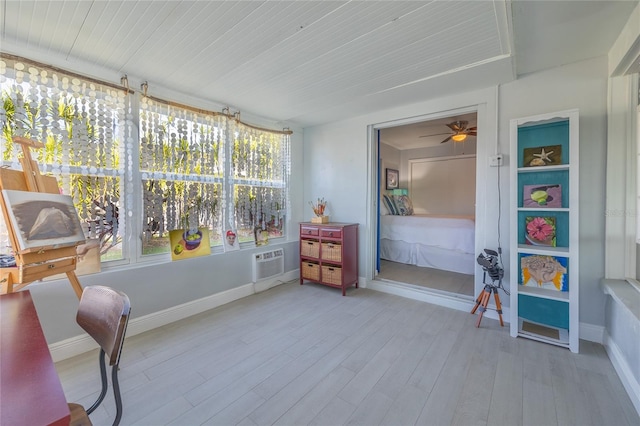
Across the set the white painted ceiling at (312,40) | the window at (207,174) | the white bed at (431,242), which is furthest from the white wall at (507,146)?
the white bed at (431,242)

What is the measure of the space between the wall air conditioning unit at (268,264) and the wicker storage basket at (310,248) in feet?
1.02

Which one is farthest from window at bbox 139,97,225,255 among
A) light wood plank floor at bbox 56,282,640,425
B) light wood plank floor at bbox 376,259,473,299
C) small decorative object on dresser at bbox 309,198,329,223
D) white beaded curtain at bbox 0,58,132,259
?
light wood plank floor at bbox 376,259,473,299

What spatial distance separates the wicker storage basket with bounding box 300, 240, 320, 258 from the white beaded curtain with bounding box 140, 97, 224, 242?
1181 millimetres

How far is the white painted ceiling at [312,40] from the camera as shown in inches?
60.8

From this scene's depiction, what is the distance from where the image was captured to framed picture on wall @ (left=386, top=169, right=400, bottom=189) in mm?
6155

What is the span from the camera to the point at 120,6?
1.52 metres

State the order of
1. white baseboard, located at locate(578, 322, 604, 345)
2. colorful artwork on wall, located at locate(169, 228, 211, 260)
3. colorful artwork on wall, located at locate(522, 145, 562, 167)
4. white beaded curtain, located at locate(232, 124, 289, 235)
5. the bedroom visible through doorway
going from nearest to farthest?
1. white baseboard, located at locate(578, 322, 604, 345)
2. colorful artwork on wall, located at locate(522, 145, 562, 167)
3. colorful artwork on wall, located at locate(169, 228, 211, 260)
4. white beaded curtain, located at locate(232, 124, 289, 235)
5. the bedroom visible through doorway

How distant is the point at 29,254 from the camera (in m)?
1.55

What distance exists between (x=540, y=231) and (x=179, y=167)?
11.4 feet

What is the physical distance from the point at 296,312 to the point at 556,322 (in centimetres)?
236

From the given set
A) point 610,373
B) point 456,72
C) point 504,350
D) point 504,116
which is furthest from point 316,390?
point 504,116

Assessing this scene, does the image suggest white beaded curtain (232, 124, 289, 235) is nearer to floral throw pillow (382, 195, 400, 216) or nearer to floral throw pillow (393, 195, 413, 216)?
floral throw pillow (382, 195, 400, 216)

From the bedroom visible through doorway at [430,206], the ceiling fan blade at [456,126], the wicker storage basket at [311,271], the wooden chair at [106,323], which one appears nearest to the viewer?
the wooden chair at [106,323]

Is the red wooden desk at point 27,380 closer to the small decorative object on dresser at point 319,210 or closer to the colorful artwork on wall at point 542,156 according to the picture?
the small decorative object on dresser at point 319,210
